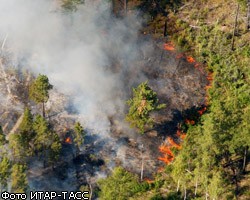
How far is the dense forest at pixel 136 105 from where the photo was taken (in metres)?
70.2

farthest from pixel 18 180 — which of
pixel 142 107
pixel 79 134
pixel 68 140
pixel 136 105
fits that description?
pixel 142 107

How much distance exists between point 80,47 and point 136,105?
24.0m

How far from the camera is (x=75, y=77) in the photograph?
92.0 meters

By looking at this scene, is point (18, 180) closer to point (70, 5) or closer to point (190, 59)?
point (190, 59)

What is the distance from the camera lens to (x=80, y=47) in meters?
97.8

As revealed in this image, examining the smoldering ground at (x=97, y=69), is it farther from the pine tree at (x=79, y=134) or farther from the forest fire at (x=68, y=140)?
the pine tree at (x=79, y=134)

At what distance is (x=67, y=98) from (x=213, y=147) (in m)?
31.0

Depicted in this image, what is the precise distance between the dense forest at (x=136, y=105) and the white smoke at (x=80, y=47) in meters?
0.27

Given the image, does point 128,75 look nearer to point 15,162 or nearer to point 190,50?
point 190,50

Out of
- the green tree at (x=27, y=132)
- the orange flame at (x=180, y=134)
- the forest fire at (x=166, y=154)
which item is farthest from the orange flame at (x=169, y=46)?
the green tree at (x=27, y=132)

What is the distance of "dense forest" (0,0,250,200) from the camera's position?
230ft

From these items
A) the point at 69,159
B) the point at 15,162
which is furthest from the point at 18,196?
the point at 69,159

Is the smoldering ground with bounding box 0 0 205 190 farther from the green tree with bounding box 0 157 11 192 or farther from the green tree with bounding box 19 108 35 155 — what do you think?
the green tree with bounding box 0 157 11 192

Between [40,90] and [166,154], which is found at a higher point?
[40,90]
